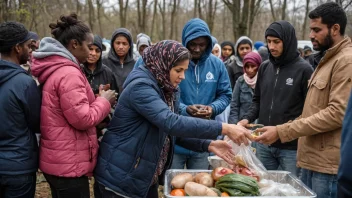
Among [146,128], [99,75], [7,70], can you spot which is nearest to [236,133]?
[146,128]

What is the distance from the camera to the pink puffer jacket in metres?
2.32

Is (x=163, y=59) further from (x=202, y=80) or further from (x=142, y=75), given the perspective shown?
(x=202, y=80)

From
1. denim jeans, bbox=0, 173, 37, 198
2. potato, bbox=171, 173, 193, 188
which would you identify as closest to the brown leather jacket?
potato, bbox=171, 173, 193, 188

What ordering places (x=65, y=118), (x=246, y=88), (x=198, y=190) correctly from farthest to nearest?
(x=246, y=88), (x=65, y=118), (x=198, y=190)

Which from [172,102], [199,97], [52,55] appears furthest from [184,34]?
[52,55]

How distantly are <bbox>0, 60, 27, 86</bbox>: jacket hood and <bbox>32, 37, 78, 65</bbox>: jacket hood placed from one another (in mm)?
226

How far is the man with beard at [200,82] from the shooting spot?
131 inches

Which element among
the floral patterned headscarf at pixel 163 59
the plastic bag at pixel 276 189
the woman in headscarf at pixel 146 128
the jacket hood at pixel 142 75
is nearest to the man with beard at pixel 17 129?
the woman in headscarf at pixel 146 128

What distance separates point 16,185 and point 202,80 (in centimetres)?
181

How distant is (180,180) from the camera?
2.21 metres

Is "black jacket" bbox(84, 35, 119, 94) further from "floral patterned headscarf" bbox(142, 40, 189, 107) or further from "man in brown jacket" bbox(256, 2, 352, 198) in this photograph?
"man in brown jacket" bbox(256, 2, 352, 198)

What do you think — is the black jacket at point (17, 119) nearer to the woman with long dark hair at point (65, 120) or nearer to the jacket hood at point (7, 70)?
the jacket hood at point (7, 70)

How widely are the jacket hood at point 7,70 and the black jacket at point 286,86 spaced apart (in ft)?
6.93

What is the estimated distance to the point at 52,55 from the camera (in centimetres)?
244
